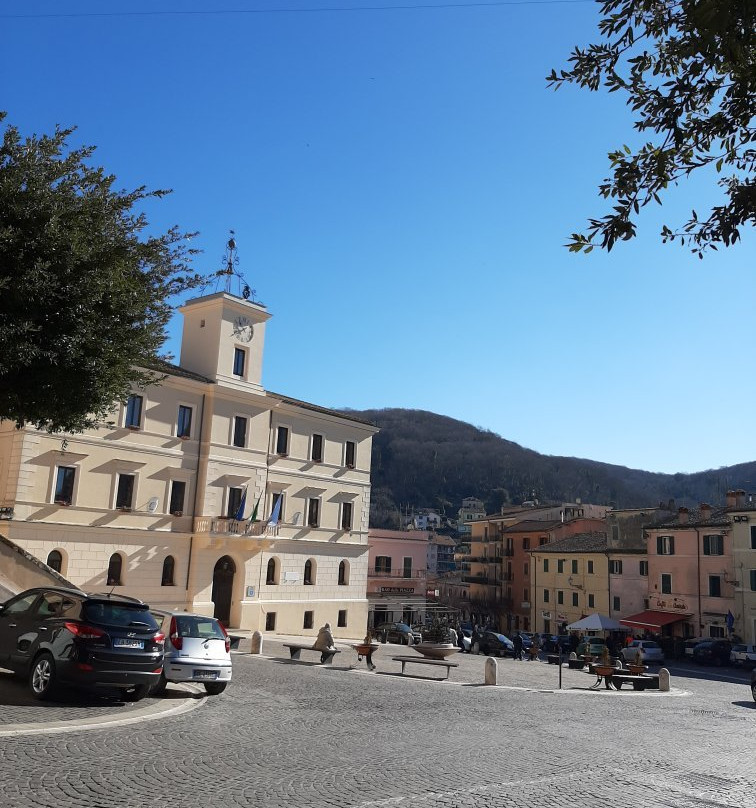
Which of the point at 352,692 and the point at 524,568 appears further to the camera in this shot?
the point at 524,568

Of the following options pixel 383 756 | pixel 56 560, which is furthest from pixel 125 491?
pixel 383 756

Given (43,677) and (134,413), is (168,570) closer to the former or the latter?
(134,413)

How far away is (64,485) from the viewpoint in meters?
29.8

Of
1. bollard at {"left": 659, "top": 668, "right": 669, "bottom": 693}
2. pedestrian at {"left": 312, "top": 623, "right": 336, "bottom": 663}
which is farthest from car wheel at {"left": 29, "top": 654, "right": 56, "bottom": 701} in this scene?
bollard at {"left": 659, "top": 668, "right": 669, "bottom": 693}

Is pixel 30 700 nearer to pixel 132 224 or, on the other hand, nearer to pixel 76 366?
pixel 76 366

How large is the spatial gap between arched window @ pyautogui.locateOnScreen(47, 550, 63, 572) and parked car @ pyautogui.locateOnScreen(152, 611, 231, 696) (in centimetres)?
1713

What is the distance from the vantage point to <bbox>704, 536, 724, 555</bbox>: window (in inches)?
1852

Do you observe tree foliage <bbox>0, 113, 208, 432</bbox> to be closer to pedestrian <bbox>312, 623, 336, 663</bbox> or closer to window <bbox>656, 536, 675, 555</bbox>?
pedestrian <bbox>312, 623, 336, 663</bbox>

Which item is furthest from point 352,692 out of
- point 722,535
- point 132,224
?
point 722,535

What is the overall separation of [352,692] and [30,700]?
7.40 meters

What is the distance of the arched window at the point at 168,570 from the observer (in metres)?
33.5

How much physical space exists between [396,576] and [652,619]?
20.2 metres

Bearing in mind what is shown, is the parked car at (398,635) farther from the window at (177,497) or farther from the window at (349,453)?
the window at (177,497)

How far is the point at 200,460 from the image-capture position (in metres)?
35.1
